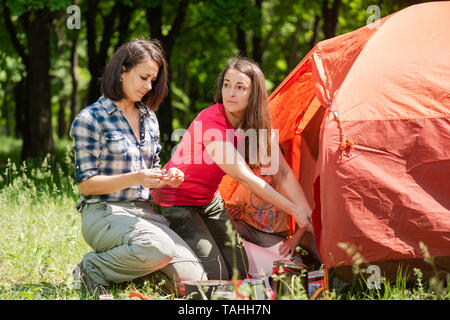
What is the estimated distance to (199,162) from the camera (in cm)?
368

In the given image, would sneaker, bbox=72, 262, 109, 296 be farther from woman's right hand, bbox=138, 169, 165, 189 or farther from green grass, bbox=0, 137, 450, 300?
woman's right hand, bbox=138, 169, 165, 189

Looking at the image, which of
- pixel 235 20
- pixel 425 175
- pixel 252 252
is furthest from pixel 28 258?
pixel 235 20

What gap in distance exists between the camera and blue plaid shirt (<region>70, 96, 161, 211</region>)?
325 centimetres

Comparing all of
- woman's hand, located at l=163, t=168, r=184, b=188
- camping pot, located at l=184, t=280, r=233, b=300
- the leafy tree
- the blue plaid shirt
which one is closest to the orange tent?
camping pot, located at l=184, t=280, r=233, b=300

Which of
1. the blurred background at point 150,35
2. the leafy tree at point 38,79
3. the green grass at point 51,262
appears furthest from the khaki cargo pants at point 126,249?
the leafy tree at point 38,79

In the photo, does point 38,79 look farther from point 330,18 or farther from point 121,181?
point 121,181

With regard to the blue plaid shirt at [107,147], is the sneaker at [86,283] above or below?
below

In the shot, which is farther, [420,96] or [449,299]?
[420,96]

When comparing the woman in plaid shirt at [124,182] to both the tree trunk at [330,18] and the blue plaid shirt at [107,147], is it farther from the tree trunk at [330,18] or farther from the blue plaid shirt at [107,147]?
the tree trunk at [330,18]

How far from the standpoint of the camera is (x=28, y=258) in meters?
3.78

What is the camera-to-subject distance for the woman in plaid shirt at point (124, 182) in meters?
3.16
